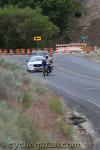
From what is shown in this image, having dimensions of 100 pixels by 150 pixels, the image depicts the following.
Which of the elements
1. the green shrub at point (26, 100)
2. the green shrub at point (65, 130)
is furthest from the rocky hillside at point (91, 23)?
the green shrub at point (65, 130)

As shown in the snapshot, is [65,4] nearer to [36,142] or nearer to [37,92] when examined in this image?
[37,92]

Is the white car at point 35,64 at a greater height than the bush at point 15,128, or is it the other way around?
the bush at point 15,128

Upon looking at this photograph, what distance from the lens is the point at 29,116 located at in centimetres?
1434

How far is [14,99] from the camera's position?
1616cm

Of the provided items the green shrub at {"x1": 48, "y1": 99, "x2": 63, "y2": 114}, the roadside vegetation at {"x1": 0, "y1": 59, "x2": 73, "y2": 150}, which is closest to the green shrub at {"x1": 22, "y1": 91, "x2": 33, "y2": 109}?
the roadside vegetation at {"x1": 0, "y1": 59, "x2": 73, "y2": 150}

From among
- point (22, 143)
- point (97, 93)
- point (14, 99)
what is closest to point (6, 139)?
point (22, 143)

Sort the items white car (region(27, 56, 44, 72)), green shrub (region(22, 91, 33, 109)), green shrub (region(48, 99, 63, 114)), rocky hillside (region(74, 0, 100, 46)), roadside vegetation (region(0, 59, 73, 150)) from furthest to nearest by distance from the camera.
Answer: rocky hillside (region(74, 0, 100, 46))
white car (region(27, 56, 44, 72))
green shrub (region(48, 99, 63, 114))
green shrub (region(22, 91, 33, 109))
roadside vegetation (region(0, 59, 73, 150))

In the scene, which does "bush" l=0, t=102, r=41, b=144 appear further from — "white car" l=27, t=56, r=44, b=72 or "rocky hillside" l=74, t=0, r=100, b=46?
"rocky hillside" l=74, t=0, r=100, b=46

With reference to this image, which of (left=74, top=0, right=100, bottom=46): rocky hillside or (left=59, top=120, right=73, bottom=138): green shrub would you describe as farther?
(left=74, top=0, right=100, bottom=46): rocky hillside

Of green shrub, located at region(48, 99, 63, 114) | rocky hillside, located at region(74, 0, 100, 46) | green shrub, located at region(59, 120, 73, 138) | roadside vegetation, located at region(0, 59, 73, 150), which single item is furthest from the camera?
rocky hillside, located at region(74, 0, 100, 46)

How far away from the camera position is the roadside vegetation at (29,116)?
11.5 meters

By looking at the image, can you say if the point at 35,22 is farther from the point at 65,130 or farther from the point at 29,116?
the point at 29,116

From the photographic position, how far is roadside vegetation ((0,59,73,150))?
11.5 metres

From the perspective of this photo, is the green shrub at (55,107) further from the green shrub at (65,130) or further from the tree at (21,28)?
the tree at (21,28)
